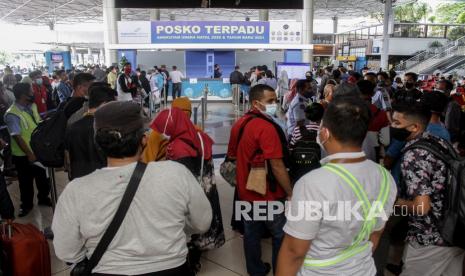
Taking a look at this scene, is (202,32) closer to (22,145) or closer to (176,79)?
(176,79)

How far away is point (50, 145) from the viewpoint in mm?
3164

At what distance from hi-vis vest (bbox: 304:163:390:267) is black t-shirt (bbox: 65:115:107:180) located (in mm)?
1855

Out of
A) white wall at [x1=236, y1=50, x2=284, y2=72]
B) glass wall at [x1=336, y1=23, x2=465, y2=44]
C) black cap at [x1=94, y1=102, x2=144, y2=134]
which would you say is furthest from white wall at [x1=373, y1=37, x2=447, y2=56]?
black cap at [x1=94, y1=102, x2=144, y2=134]

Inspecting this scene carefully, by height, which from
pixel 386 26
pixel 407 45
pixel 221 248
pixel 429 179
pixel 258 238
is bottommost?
pixel 221 248

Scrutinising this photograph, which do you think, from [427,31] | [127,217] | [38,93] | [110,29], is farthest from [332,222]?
[427,31]

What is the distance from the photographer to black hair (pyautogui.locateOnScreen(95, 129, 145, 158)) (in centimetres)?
143

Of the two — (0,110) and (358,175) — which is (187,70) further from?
(358,175)

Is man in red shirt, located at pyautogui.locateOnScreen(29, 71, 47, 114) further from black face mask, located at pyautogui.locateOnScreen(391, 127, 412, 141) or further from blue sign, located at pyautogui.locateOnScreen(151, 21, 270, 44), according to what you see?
blue sign, located at pyautogui.locateOnScreen(151, 21, 270, 44)

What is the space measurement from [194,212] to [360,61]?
98.6 ft

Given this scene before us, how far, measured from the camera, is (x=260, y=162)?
9.22 feet

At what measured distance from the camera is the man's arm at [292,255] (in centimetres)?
142

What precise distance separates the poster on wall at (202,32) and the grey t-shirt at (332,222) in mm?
13708

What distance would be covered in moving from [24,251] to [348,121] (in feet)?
7.73

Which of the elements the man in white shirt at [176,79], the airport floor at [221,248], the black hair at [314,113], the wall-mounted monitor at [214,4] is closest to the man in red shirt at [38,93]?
the airport floor at [221,248]
